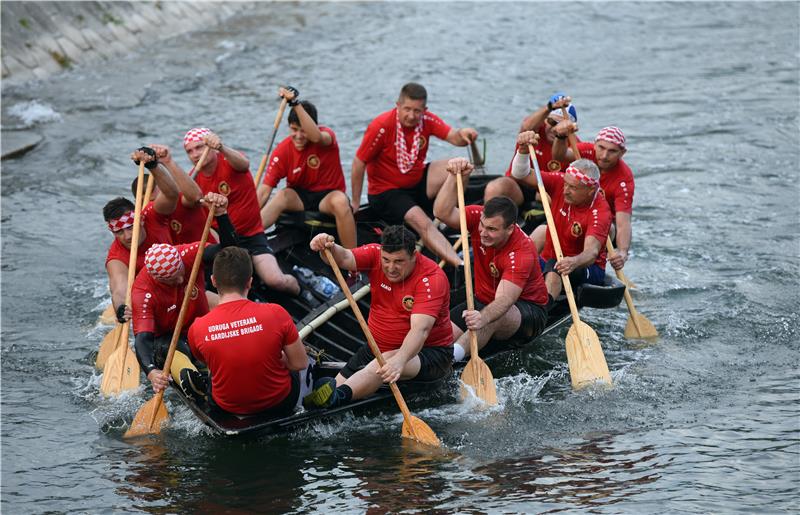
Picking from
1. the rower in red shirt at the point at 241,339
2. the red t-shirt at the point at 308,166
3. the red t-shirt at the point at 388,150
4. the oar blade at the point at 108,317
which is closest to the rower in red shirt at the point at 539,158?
the red t-shirt at the point at 388,150

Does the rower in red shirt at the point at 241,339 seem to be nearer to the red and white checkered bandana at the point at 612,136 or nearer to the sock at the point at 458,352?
the sock at the point at 458,352

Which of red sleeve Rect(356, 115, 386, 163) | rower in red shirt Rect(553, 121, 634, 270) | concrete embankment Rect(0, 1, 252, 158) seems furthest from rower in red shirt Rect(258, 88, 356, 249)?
concrete embankment Rect(0, 1, 252, 158)

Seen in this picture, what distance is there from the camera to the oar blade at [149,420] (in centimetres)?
905

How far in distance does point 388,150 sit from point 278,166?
3.99 ft

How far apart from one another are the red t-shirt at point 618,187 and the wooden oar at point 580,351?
1.08 m

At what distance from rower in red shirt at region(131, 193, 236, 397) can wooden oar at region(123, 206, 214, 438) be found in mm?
90

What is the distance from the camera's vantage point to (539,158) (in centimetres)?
1209

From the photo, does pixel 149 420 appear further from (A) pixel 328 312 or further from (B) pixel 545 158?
(B) pixel 545 158

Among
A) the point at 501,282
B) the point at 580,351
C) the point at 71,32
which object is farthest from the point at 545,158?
the point at 71,32

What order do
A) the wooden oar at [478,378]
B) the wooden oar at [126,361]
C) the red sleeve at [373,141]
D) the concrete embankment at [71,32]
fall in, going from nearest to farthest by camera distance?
1. the wooden oar at [478,378]
2. the wooden oar at [126,361]
3. the red sleeve at [373,141]
4. the concrete embankment at [71,32]

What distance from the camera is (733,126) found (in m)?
19.7

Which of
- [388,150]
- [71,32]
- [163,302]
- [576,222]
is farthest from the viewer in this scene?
[71,32]

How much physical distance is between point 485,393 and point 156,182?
142 inches

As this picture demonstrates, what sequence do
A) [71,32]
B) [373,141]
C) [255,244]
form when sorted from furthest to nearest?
[71,32] → [373,141] → [255,244]
